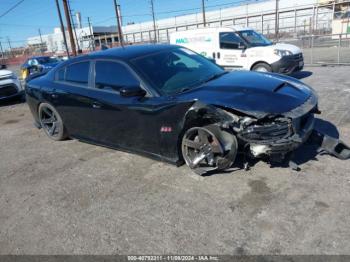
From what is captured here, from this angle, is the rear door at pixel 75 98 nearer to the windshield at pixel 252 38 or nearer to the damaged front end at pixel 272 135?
the damaged front end at pixel 272 135

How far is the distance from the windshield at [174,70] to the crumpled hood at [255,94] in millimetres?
279

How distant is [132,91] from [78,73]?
5.36ft

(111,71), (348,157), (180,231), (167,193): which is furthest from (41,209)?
(348,157)

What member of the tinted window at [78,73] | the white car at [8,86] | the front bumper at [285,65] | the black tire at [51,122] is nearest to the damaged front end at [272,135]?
the tinted window at [78,73]

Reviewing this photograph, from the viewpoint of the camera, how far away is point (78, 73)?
5016 mm

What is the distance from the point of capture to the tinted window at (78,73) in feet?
15.9

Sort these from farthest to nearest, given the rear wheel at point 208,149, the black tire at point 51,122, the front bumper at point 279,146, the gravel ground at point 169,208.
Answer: the black tire at point 51,122
the rear wheel at point 208,149
the front bumper at point 279,146
the gravel ground at point 169,208

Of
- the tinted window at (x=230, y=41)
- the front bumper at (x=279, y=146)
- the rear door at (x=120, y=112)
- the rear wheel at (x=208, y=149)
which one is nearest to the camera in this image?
the front bumper at (x=279, y=146)

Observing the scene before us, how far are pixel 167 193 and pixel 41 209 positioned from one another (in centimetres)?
147

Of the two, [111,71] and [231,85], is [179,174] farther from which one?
[111,71]

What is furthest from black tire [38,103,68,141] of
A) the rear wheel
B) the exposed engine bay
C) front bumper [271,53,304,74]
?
front bumper [271,53,304,74]

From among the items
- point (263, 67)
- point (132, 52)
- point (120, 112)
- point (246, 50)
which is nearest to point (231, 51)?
point (246, 50)

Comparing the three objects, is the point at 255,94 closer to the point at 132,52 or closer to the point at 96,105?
the point at 132,52

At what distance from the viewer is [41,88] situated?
570cm
